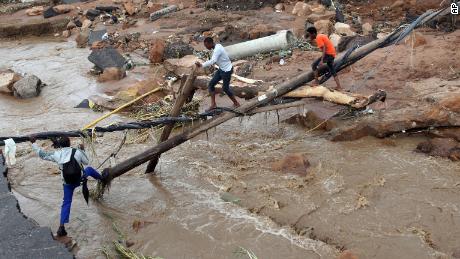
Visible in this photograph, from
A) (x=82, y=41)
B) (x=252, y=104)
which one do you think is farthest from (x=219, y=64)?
(x=82, y=41)

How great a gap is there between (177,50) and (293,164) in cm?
741

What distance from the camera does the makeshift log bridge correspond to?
22.5 ft

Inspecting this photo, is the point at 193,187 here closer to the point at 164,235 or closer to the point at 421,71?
the point at 164,235

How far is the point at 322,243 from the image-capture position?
572 centimetres

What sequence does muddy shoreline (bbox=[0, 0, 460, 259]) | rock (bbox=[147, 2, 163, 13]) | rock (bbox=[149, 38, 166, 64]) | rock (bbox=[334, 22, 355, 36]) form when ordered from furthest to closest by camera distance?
rock (bbox=[147, 2, 163, 13]) → rock (bbox=[149, 38, 166, 64]) → rock (bbox=[334, 22, 355, 36]) → muddy shoreline (bbox=[0, 0, 460, 259])

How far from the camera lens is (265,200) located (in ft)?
22.2

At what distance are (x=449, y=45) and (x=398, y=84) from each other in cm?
244

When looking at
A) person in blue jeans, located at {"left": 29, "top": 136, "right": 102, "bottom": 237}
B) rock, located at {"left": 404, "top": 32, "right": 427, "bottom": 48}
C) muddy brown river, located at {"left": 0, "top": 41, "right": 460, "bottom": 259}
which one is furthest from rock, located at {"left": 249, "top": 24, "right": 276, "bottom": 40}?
person in blue jeans, located at {"left": 29, "top": 136, "right": 102, "bottom": 237}

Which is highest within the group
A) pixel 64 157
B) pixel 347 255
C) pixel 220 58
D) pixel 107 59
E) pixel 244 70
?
pixel 220 58

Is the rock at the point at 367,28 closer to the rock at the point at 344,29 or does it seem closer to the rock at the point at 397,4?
the rock at the point at 344,29

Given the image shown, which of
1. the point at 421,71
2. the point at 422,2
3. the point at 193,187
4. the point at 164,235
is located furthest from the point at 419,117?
the point at 422,2

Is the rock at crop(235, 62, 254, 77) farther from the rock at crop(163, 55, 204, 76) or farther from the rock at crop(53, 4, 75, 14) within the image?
the rock at crop(53, 4, 75, 14)

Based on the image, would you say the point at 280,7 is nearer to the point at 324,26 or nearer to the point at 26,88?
the point at 324,26

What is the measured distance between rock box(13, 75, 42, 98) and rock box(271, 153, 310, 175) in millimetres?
8234
